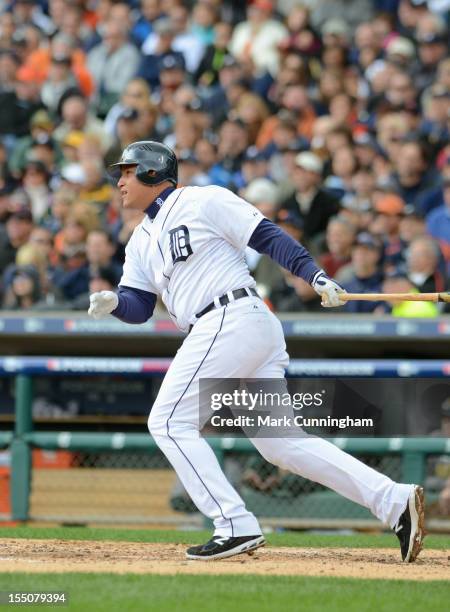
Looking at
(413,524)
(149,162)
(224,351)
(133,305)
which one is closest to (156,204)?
(149,162)

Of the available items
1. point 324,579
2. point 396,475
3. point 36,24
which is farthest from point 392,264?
point 36,24

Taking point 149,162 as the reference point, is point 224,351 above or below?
below

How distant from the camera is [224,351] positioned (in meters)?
5.65

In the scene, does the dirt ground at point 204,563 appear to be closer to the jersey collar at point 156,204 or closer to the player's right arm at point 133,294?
the player's right arm at point 133,294

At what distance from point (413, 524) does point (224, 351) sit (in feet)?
3.58

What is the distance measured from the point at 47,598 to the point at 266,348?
5.13ft

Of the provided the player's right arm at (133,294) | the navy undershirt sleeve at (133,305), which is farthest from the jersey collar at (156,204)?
the navy undershirt sleeve at (133,305)

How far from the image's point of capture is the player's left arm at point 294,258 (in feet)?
18.2

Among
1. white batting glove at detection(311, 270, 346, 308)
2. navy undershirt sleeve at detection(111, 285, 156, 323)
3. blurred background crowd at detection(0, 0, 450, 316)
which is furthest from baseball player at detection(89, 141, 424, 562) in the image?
blurred background crowd at detection(0, 0, 450, 316)

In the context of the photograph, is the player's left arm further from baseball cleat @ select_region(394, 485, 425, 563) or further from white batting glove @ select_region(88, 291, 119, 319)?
baseball cleat @ select_region(394, 485, 425, 563)

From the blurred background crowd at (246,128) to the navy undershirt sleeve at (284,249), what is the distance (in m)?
3.07

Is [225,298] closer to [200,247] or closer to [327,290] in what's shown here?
[200,247]

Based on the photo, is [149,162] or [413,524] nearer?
[413,524]

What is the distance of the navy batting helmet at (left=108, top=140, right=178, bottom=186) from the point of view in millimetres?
5957
